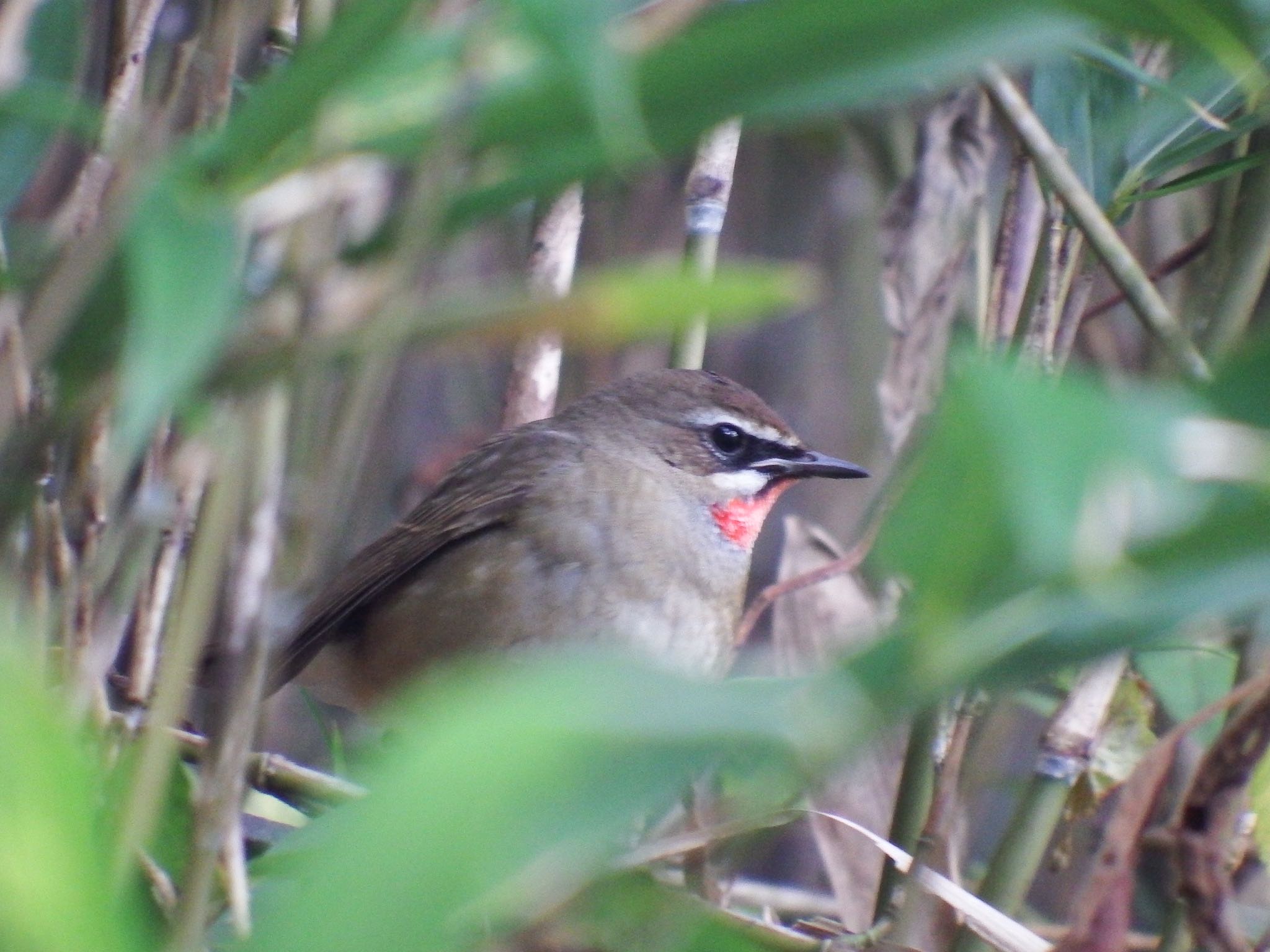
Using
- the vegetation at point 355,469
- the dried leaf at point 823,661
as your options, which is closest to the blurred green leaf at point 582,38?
the vegetation at point 355,469

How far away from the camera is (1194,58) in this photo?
3.94ft

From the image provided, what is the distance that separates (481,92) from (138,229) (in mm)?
209

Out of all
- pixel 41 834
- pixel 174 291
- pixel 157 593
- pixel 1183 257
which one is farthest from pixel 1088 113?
pixel 41 834

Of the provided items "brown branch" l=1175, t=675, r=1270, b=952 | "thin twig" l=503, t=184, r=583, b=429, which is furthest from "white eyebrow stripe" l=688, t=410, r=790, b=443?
"brown branch" l=1175, t=675, r=1270, b=952

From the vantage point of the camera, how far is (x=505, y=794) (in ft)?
2.24

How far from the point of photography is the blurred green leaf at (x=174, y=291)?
0.72m

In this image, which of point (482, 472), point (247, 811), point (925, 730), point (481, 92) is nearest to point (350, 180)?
point (481, 92)

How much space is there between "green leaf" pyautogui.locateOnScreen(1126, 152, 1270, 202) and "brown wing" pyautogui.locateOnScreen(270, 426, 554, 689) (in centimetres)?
126

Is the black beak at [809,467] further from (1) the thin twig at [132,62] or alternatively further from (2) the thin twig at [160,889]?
(2) the thin twig at [160,889]

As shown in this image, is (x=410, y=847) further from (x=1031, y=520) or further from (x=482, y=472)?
(x=482, y=472)

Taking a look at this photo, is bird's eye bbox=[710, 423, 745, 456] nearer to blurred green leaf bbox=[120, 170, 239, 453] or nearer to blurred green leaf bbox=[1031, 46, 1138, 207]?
blurred green leaf bbox=[1031, 46, 1138, 207]

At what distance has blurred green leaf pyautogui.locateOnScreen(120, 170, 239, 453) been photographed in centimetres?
72

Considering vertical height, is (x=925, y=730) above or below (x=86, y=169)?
below

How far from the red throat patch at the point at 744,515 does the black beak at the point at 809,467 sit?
0.13ft
